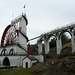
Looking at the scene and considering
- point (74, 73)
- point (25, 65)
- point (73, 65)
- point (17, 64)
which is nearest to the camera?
point (74, 73)

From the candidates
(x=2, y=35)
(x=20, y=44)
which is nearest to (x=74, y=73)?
(x=20, y=44)

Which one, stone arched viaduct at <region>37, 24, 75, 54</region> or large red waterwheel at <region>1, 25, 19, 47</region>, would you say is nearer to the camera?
stone arched viaduct at <region>37, 24, 75, 54</region>

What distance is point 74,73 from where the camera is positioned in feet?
45.1

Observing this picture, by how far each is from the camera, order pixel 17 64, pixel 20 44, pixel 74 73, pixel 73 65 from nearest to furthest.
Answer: pixel 74 73
pixel 73 65
pixel 17 64
pixel 20 44

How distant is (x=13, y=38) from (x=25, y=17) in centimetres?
768

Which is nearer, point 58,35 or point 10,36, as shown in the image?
point 58,35

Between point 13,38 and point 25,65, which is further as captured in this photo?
point 13,38

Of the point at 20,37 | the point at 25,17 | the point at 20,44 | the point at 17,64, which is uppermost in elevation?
the point at 25,17

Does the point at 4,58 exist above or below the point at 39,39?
below

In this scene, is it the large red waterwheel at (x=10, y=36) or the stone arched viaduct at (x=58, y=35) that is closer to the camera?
the stone arched viaduct at (x=58, y=35)

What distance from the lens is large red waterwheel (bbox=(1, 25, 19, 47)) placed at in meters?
35.5

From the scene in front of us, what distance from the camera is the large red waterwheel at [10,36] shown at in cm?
3546

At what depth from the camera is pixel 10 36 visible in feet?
127

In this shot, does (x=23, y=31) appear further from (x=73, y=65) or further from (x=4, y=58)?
(x=73, y=65)
